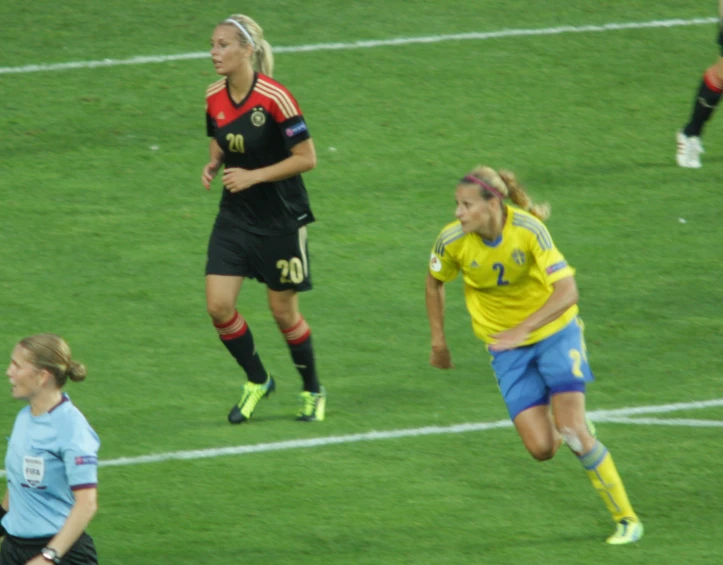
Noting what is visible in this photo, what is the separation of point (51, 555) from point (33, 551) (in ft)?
0.75

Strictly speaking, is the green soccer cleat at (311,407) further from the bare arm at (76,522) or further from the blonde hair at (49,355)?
the bare arm at (76,522)

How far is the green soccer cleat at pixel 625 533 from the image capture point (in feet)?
21.4

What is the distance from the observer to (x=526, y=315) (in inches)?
264

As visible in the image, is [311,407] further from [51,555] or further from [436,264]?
[51,555]

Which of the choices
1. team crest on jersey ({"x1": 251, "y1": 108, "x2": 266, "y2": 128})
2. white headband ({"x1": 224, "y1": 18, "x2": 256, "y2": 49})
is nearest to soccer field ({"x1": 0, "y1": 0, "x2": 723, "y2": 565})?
team crest on jersey ({"x1": 251, "y1": 108, "x2": 266, "y2": 128})

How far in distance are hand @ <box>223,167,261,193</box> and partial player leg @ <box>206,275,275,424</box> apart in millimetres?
532

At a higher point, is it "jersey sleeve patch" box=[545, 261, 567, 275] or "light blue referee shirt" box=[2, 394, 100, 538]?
"jersey sleeve patch" box=[545, 261, 567, 275]

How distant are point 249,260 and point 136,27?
7790 mm

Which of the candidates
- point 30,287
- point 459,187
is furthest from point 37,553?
point 30,287

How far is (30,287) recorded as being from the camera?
10.4 meters

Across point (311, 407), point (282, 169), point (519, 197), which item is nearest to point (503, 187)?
point (519, 197)

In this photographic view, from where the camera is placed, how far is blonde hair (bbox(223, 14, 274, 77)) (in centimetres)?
770

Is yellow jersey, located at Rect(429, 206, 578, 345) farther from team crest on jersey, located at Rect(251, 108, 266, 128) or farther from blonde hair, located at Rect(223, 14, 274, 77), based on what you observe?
blonde hair, located at Rect(223, 14, 274, 77)

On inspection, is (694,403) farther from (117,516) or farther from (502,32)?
(502,32)
